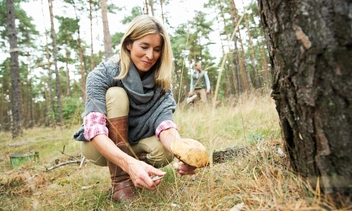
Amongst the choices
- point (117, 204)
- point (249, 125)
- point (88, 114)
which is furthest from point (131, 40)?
point (249, 125)

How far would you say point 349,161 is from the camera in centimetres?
69

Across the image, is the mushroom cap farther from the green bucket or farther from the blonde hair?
the green bucket

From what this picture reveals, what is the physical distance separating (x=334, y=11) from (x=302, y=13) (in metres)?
0.08

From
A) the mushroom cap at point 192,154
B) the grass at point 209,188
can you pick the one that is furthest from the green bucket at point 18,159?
the mushroom cap at point 192,154

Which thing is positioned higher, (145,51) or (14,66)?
(14,66)

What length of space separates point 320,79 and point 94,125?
1096 millimetres

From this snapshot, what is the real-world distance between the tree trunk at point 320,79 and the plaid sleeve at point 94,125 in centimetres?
95

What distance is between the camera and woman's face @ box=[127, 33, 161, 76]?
1.57 meters

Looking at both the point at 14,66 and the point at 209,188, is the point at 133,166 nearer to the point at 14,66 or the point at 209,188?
the point at 209,188

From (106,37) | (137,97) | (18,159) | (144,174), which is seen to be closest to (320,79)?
A: (144,174)

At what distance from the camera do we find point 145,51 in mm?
1593

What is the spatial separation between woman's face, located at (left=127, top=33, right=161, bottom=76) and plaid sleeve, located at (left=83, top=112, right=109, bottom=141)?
0.43 metres

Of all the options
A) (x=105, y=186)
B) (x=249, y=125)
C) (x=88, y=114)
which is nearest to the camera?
(x=88, y=114)

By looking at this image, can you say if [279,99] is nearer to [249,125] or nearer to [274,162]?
[274,162]
